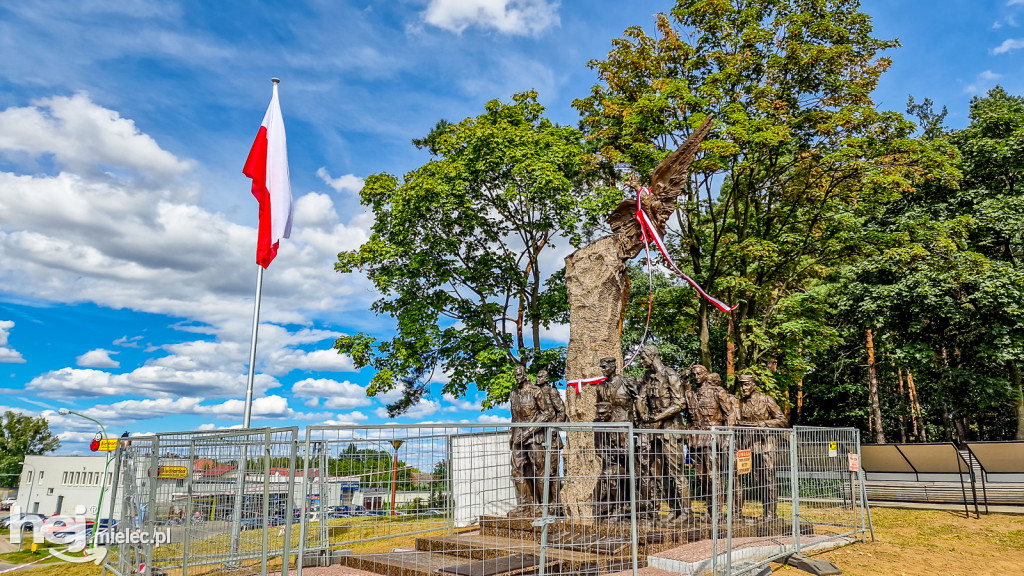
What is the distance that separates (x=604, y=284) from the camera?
9.95m

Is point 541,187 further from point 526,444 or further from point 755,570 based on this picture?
point 755,570

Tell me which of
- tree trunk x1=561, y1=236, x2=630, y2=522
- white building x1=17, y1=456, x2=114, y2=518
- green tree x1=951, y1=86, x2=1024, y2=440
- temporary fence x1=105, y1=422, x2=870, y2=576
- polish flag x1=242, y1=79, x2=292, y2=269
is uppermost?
green tree x1=951, y1=86, x2=1024, y2=440

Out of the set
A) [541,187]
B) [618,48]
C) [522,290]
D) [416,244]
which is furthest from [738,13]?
[416,244]

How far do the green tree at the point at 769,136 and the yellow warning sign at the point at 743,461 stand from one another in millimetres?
9447

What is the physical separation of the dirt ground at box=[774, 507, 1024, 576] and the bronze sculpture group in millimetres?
1350

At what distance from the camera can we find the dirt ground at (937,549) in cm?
789

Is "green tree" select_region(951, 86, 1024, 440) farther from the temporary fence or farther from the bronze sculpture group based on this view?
the temporary fence

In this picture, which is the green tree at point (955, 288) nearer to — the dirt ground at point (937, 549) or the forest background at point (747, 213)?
the forest background at point (747, 213)

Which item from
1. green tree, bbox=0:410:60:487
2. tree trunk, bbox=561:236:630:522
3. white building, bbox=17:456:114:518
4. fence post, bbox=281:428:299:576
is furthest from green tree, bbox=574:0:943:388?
green tree, bbox=0:410:60:487

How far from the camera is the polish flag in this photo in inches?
449

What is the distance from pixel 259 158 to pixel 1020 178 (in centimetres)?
2231

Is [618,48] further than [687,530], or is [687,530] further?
[618,48]

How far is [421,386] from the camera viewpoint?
18.6 m

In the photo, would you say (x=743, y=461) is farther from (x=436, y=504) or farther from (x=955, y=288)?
(x=955, y=288)
